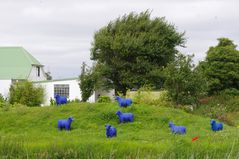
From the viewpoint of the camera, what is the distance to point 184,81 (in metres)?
26.8

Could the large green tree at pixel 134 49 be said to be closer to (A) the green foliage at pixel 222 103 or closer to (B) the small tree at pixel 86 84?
(B) the small tree at pixel 86 84

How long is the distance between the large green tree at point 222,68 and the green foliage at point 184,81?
8.05 meters

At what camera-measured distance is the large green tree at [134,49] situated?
42000 millimetres

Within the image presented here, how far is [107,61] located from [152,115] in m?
26.1

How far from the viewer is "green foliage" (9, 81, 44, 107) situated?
114 feet

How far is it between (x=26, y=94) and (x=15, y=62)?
15027 mm

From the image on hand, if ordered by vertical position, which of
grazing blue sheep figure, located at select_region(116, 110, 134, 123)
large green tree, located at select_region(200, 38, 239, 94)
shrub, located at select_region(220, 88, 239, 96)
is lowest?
grazing blue sheep figure, located at select_region(116, 110, 134, 123)

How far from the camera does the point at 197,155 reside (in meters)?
6.16

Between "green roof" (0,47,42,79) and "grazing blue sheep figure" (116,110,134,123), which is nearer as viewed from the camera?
"grazing blue sheep figure" (116,110,134,123)

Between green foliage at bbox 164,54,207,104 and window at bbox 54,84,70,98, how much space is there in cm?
1707

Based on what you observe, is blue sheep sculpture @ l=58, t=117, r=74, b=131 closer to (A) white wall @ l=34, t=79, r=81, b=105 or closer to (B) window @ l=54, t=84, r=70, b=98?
(A) white wall @ l=34, t=79, r=81, b=105

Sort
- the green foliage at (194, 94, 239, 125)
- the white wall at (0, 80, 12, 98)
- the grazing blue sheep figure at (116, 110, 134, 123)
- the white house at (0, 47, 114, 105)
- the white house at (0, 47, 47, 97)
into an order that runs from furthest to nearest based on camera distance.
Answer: the white house at (0, 47, 47, 97)
the white wall at (0, 80, 12, 98)
the white house at (0, 47, 114, 105)
the green foliage at (194, 94, 239, 125)
the grazing blue sheep figure at (116, 110, 134, 123)

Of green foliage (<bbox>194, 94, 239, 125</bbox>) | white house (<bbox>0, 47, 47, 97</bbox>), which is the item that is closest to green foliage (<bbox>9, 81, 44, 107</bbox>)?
white house (<bbox>0, 47, 47, 97</bbox>)

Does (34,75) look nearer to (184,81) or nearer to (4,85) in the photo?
(4,85)
